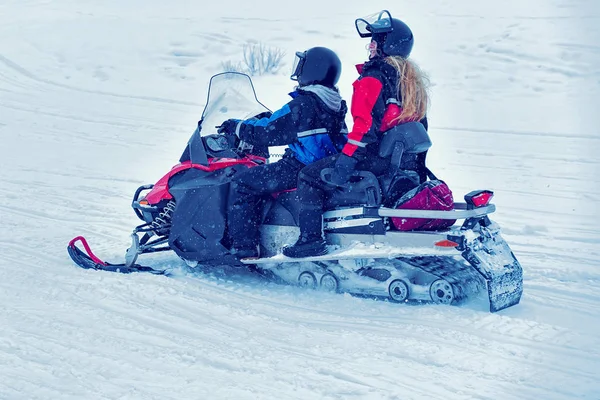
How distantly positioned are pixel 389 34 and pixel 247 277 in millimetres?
1852

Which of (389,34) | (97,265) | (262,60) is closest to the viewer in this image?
(389,34)

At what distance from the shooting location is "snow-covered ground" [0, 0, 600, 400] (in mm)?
3250

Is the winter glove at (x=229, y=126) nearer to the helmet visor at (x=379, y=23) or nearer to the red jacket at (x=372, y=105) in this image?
the red jacket at (x=372, y=105)

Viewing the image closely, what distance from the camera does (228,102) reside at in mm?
4895

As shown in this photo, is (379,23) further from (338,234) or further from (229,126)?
(338,234)

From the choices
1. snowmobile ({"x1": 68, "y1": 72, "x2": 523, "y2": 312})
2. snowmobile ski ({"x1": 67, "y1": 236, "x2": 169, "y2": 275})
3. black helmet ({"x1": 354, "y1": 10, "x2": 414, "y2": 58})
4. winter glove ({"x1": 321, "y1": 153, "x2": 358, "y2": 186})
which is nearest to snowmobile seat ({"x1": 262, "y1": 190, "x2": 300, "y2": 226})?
snowmobile ({"x1": 68, "y1": 72, "x2": 523, "y2": 312})

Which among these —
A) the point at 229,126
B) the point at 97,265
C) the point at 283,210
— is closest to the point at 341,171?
the point at 283,210

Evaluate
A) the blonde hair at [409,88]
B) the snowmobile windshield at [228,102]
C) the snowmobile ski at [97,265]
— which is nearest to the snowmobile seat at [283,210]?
the snowmobile windshield at [228,102]

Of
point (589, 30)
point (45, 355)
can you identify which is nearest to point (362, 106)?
point (45, 355)

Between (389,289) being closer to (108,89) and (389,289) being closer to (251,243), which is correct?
(251,243)

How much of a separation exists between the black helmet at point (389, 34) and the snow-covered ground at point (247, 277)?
1.48 metres

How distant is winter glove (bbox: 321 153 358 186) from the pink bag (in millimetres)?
366

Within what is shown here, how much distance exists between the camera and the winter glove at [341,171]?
4.01 metres

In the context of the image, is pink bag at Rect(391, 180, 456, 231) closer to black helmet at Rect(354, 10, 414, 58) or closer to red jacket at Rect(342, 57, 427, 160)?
red jacket at Rect(342, 57, 427, 160)
